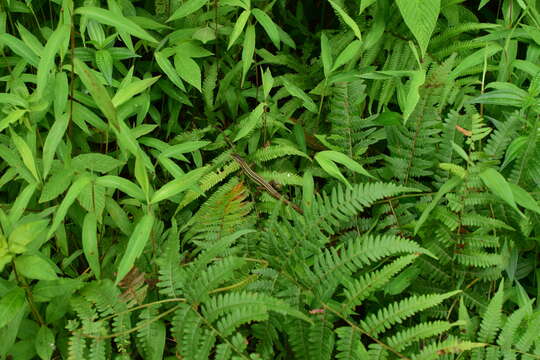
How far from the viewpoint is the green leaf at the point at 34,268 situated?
163cm

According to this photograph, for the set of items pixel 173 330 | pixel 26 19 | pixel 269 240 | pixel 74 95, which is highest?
pixel 26 19

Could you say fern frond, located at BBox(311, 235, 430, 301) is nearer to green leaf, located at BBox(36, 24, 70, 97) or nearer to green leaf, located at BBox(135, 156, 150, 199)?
green leaf, located at BBox(135, 156, 150, 199)

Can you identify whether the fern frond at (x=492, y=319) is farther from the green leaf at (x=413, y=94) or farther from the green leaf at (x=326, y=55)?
the green leaf at (x=326, y=55)

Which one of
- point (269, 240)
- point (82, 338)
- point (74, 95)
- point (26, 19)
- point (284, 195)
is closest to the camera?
point (82, 338)

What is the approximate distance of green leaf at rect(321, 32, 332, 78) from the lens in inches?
86.0

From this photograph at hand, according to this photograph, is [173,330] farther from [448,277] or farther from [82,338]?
[448,277]

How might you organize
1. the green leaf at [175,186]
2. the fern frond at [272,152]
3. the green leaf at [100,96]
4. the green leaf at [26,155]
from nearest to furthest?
the green leaf at [100,96] → the green leaf at [175,186] → the green leaf at [26,155] → the fern frond at [272,152]

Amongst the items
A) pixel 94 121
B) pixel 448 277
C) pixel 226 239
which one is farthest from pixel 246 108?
pixel 448 277

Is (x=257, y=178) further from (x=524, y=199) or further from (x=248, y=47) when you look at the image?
(x=524, y=199)

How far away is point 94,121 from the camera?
2012mm

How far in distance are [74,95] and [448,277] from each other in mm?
1386

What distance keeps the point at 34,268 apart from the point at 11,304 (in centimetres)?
13

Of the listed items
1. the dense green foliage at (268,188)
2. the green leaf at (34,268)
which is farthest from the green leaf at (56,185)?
the green leaf at (34,268)

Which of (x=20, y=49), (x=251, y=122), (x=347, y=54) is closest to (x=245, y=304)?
(x=251, y=122)
